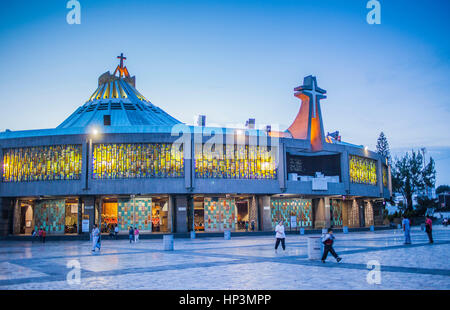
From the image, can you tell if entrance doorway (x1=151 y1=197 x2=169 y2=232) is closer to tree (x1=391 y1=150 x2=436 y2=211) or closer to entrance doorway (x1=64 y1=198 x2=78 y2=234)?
entrance doorway (x1=64 y1=198 x2=78 y2=234)

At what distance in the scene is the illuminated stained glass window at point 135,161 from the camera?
149 feet

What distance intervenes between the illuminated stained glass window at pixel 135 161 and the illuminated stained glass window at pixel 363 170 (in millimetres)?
24899

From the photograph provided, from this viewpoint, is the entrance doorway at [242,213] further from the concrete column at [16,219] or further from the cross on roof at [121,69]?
the cross on roof at [121,69]

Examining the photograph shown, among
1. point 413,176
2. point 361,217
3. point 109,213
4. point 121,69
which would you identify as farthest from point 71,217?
point 413,176

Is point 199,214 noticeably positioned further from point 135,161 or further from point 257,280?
point 257,280

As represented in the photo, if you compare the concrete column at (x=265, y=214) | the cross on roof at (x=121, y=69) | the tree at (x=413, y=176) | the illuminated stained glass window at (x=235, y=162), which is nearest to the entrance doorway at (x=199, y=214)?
the illuminated stained glass window at (x=235, y=162)

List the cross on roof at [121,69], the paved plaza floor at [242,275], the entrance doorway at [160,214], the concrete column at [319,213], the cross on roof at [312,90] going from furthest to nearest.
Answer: the cross on roof at [121,69] → the cross on roof at [312,90] → the concrete column at [319,213] → the entrance doorway at [160,214] → the paved plaza floor at [242,275]

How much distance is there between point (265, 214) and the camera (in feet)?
163

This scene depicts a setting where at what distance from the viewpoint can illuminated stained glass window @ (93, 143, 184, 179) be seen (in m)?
45.3
